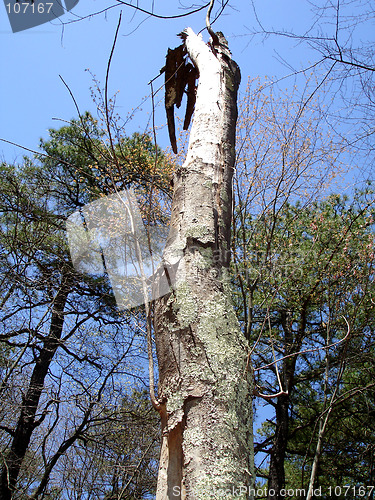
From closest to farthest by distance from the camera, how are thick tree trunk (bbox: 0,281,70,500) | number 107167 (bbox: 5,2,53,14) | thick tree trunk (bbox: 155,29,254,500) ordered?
thick tree trunk (bbox: 155,29,254,500) < number 107167 (bbox: 5,2,53,14) < thick tree trunk (bbox: 0,281,70,500)

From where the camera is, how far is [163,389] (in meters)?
0.99

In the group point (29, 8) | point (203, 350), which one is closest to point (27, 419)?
point (29, 8)

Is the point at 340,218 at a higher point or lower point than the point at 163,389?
higher

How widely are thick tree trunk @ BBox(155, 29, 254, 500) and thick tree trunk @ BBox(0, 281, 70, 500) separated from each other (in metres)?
3.98

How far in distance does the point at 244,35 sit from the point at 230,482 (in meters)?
2.39

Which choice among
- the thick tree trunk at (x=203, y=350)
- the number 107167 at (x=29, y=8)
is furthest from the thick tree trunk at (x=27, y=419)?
the thick tree trunk at (x=203, y=350)

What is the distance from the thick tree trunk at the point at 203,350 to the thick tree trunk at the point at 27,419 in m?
3.98

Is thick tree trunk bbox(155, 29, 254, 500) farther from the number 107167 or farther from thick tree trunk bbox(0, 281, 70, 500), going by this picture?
thick tree trunk bbox(0, 281, 70, 500)

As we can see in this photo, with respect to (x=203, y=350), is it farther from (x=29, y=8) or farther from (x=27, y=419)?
(x=27, y=419)

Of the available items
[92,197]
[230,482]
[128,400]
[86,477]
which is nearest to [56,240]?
[92,197]

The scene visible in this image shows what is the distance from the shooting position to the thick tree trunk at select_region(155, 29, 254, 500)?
2.79 feet

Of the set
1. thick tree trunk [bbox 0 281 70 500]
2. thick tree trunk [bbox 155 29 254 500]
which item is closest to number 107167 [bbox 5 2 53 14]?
thick tree trunk [bbox 155 29 254 500]

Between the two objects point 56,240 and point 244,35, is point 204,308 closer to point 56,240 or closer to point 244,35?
point 244,35

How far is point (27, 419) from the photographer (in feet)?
18.8
